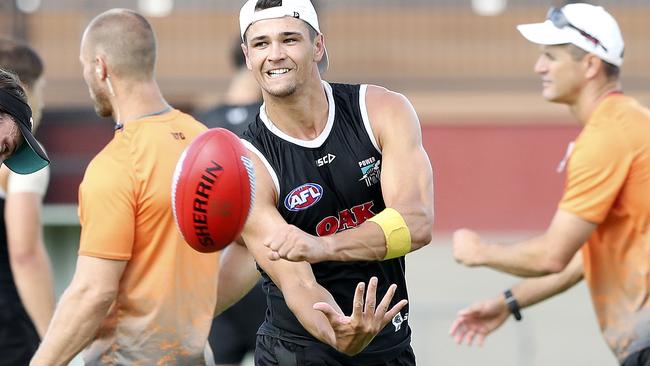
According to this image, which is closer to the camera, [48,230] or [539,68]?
[539,68]

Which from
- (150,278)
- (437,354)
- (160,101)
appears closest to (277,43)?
(160,101)

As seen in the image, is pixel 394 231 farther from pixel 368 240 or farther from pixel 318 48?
pixel 318 48

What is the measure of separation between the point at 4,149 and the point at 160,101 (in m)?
1.42

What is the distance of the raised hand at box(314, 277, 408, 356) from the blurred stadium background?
20.3ft

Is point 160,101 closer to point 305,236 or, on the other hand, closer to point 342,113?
point 342,113

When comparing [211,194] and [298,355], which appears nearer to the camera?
[211,194]

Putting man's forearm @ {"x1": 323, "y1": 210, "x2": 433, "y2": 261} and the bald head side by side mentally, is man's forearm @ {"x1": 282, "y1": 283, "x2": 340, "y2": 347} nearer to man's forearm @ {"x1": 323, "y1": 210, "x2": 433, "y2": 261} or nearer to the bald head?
man's forearm @ {"x1": 323, "y1": 210, "x2": 433, "y2": 261}

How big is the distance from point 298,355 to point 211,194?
3.06ft

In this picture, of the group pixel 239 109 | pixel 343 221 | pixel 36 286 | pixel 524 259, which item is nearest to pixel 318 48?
pixel 343 221

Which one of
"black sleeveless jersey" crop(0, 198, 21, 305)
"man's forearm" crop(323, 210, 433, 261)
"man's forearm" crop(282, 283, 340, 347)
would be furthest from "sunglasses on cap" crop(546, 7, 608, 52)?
"black sleeveless jersey" crop(0, 198, 21, 305)

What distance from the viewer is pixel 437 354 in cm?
986

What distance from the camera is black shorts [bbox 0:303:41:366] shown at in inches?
225

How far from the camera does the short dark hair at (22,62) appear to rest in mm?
5805

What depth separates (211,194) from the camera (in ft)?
14.5
